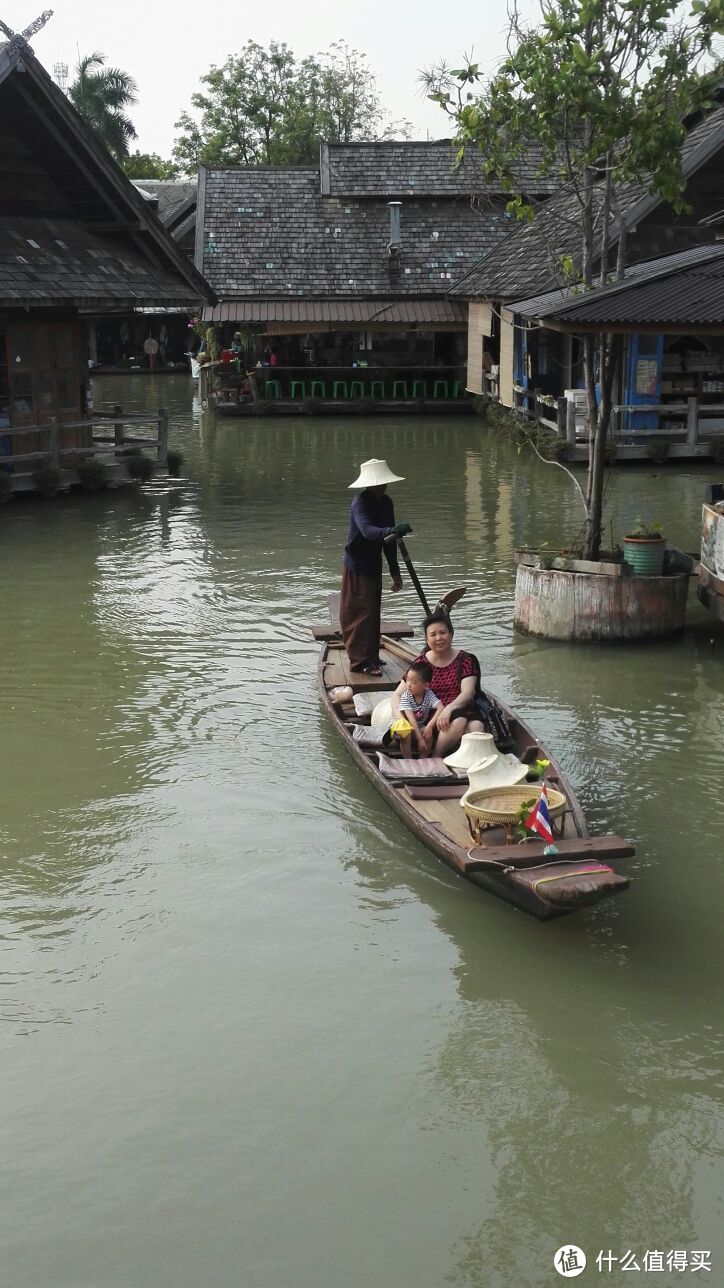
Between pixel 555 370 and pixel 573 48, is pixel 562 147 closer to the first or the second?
pixel 573 48

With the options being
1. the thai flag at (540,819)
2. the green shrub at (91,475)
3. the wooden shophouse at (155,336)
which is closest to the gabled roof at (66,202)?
the green shrub at (91,475)

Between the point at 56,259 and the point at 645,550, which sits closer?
the point at 645,550

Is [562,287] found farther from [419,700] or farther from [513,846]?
[513,846]

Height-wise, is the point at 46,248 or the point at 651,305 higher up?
the point at 46,248

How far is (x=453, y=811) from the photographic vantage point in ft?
26.9

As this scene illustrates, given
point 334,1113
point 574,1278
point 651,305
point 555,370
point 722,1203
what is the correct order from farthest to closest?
point 555,370
point 651,305
point 334,1113
point 722,1203
point 574,1278

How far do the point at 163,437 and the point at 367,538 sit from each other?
1343 centimetres

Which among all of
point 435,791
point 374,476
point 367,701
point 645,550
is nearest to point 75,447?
point 645,550

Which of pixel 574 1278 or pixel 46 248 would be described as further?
pixel 46 248

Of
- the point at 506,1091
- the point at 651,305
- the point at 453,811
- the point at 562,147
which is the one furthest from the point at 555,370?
the point at 506,1091

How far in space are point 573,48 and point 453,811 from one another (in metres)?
8.15

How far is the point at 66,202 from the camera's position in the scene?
22156 millimetres

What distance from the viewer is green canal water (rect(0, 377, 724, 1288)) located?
5348mm

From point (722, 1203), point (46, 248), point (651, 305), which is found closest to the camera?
point (722, 1203)
